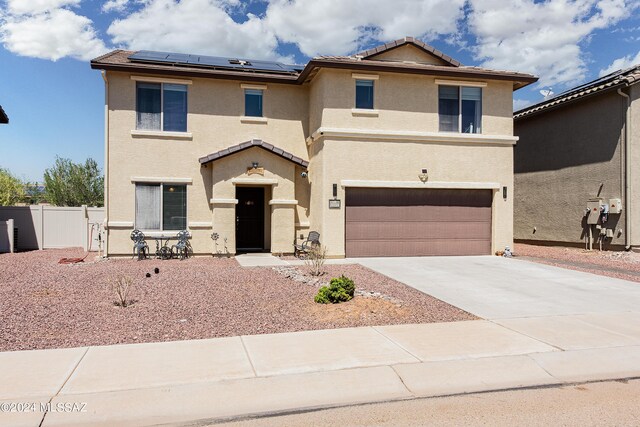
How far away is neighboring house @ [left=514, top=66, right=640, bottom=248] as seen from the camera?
18.0m

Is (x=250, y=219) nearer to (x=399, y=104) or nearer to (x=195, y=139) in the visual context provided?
(x=195, y=139)

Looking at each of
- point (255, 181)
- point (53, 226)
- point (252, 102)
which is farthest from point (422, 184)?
point (53, 226)

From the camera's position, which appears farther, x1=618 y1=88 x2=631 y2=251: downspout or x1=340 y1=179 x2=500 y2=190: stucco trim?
x1=618 y1=88 x2=631 y2=251: downspout

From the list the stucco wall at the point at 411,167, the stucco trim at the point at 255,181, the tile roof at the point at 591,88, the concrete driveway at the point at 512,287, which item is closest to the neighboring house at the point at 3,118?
the stucco trim at the point at 255,181

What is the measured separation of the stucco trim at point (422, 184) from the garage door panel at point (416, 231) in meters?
1.29

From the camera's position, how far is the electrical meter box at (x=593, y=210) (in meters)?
18.9

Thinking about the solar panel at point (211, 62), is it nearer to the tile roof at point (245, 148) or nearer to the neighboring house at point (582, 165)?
the tile roof at point (245, 148)

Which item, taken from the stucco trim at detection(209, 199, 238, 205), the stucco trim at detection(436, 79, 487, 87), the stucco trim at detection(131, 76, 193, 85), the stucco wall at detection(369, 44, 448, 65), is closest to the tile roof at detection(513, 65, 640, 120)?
the stucco trim at detection(436, 79, 487, 87)

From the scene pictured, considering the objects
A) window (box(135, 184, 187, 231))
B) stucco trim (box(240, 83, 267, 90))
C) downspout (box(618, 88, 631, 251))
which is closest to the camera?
window (box(135, 184, 187, 231))

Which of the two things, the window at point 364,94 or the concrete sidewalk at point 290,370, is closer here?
the concrete sidewalk at point 290,370

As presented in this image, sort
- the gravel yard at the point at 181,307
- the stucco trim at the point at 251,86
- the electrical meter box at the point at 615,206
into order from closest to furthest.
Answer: the gravel yard at the point at 181,307 < the stucco trim at the point at 251,86 < the electrical meter box at the point at 615,206

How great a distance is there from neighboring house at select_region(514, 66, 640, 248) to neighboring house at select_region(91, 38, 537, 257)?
3.77 m

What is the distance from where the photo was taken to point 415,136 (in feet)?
56.0

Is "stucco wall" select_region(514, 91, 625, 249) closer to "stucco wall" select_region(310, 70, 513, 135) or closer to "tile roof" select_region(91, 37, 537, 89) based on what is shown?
"tile roof" select_region(91, 37, 537, 89)
